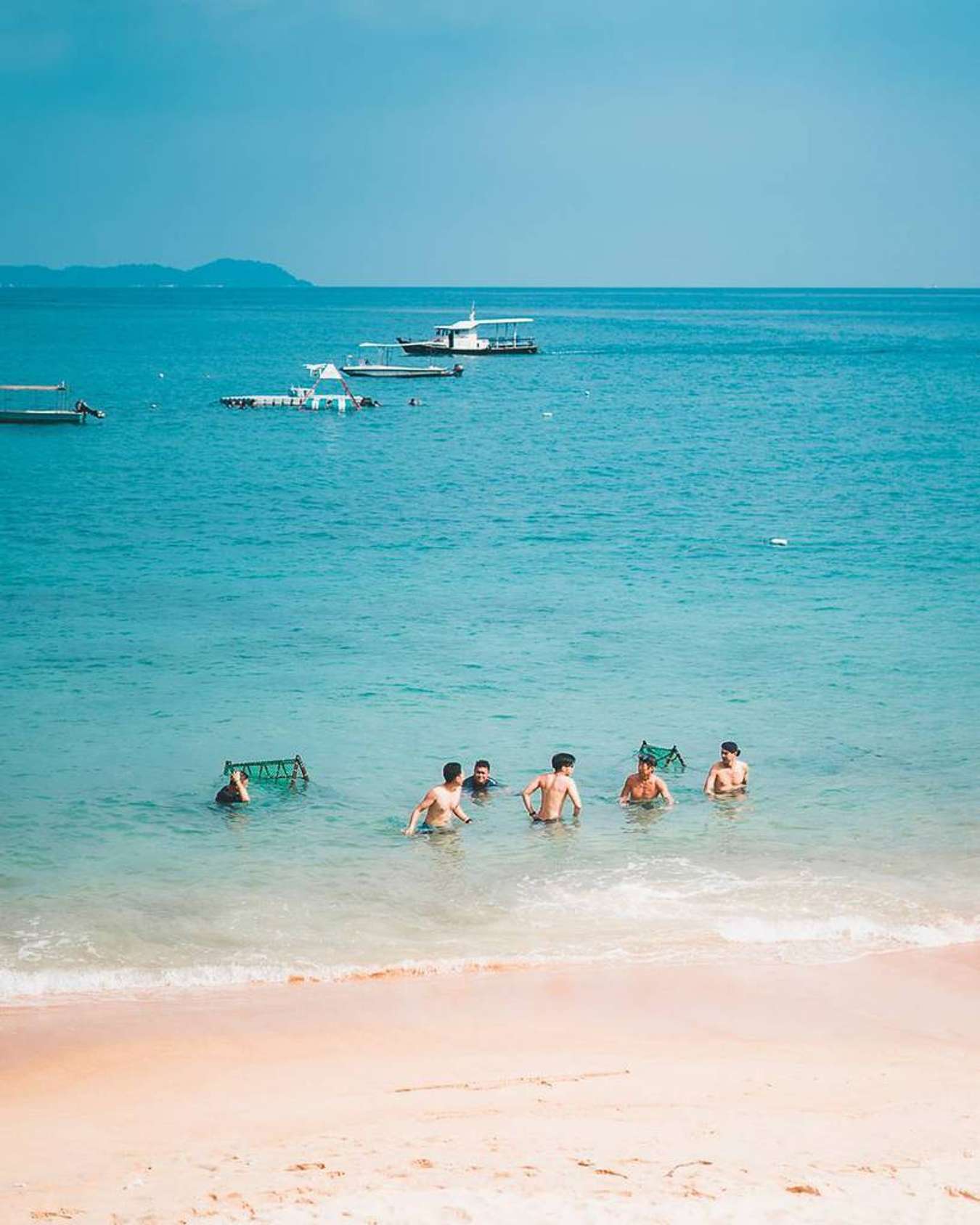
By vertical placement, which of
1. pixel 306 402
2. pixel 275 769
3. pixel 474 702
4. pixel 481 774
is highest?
pixel 306 402

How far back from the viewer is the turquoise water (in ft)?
45.1

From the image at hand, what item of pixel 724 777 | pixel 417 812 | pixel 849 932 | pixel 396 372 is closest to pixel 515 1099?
pixel 849 932

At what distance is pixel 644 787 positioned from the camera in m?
16.7

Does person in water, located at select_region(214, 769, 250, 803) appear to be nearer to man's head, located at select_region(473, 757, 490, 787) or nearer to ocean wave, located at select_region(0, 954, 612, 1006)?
man's head, located at select_region(473, 757, 490, 787)

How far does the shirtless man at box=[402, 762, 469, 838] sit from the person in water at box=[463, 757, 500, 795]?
30.1 inches

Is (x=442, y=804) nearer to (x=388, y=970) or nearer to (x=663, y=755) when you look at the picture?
(x=388, y=970)

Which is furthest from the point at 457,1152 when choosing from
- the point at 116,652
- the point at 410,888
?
the point at 116,652

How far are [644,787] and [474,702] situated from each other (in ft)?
15.7

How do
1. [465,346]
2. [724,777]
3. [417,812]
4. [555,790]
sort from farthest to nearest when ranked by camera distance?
[465,346], [724,777], [555,790], [417,812]

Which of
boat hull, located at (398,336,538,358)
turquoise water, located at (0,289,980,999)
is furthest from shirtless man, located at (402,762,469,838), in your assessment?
boat hull, located at (398,336,538,358)

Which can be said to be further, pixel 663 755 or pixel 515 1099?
pixel 663 755

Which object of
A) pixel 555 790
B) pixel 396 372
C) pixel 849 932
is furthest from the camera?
pixel 396 372

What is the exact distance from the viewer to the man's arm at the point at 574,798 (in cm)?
1611

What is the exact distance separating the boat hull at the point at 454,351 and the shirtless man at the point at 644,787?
306ft
